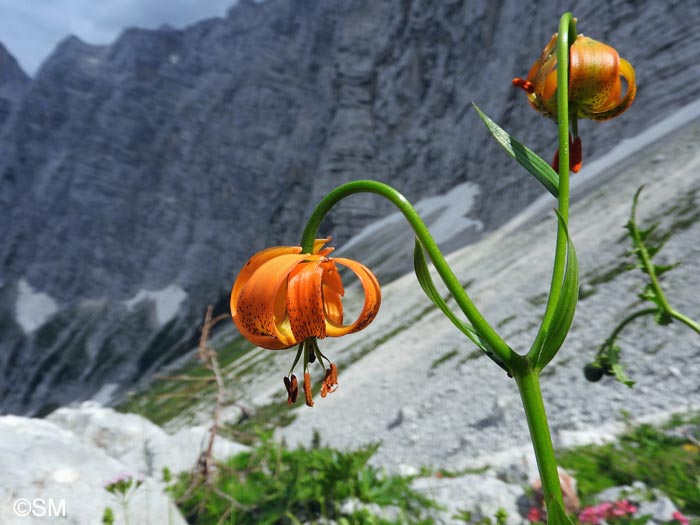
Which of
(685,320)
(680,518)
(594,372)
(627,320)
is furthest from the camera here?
(680,518)

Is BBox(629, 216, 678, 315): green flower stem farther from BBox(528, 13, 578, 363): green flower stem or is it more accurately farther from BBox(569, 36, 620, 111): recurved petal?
BBox(528, 13, 578, 363): green flower stem

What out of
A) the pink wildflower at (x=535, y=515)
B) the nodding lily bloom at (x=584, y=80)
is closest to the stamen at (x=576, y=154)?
the nodding lily bloom at (x=584, y=80)

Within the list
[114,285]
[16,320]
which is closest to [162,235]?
[114,285]

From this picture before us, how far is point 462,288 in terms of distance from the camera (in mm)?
950

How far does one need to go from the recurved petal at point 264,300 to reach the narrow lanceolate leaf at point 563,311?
22.8 inches

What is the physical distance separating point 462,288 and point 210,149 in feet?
285

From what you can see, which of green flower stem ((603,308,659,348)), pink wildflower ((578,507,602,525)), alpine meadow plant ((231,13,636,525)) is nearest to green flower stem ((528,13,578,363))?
alpine meadow plant ((231,13,636,525))

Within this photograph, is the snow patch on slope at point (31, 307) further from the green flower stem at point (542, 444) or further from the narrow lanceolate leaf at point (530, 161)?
the green flower stem at point (542, 444)

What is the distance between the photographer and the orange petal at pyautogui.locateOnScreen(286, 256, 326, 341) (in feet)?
3.75

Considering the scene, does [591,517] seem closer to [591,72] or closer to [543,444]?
[543,444]

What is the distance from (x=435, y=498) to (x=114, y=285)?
94022 millimetres

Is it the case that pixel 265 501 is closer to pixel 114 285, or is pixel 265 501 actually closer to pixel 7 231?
pixel 114 285

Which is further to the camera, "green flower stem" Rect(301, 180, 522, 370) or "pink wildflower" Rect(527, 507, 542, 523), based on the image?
"pink wildflower" Rect(527, 507, 542, 523)

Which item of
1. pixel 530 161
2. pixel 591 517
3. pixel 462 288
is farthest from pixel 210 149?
pixel 462 288
